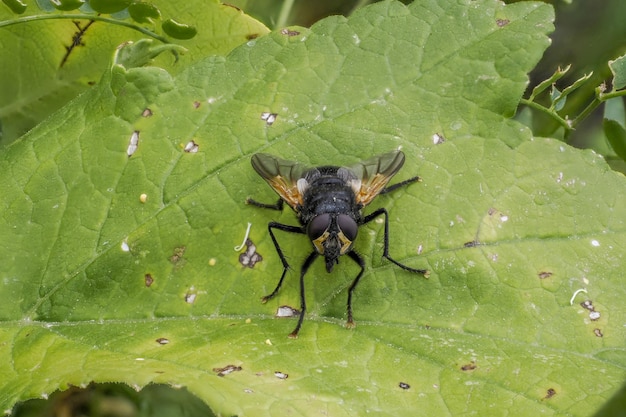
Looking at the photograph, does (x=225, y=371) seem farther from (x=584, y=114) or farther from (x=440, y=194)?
(x=584, y=114)

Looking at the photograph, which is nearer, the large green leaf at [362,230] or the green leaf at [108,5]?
the large green leaf at [362,230]

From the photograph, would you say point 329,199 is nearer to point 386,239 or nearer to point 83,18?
point 386,239

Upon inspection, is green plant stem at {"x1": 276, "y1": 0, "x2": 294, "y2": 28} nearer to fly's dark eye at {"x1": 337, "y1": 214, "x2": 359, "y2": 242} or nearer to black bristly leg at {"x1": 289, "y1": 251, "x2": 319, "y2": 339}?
fly's dark eye at {"x1": 337, "y1": 214, "x2": 359, "y2": 242}

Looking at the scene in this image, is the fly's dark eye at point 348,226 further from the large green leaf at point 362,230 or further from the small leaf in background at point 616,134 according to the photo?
the small leaf in background at point 616,134

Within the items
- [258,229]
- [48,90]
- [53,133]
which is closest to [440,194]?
[258,229]

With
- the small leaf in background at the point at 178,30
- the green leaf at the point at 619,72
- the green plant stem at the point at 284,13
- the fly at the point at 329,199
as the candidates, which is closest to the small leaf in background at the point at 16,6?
the small leaf in background at the point at 178,30

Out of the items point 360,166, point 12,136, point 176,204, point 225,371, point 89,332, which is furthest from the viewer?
point 12,136

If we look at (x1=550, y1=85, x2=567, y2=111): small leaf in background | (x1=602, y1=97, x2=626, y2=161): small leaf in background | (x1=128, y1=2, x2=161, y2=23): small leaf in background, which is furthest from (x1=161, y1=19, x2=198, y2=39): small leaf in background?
(x1=602, y1=97, x2=626, y2=161): small leaf in background
